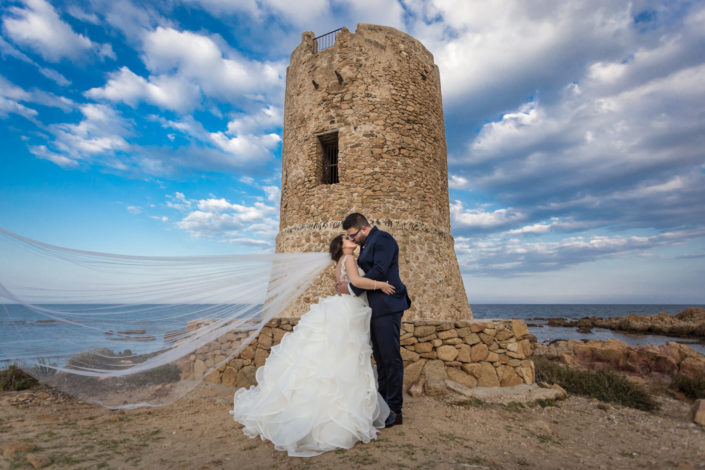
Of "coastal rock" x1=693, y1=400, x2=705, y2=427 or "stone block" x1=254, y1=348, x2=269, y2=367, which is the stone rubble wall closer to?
"stone block" x1=254, y1=348, x2=269, y2=367

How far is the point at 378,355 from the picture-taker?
3391 millimetres

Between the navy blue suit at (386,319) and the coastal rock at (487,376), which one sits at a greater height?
Answer: the navy blue suit at (386,319)

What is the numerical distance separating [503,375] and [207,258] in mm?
3904

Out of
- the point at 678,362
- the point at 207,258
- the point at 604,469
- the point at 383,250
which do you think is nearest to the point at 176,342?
the point at 207,258

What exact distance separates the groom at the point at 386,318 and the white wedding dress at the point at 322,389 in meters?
0.10

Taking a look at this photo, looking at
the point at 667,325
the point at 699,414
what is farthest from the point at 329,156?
the point at 667,325

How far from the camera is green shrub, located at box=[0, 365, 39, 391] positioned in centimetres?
474

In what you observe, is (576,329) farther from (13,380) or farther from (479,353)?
(13,380)

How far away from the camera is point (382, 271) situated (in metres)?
3.31

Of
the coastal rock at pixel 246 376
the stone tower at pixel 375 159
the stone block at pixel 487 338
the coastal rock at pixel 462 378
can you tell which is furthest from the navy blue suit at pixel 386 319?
the stone tower at pixel 375 159

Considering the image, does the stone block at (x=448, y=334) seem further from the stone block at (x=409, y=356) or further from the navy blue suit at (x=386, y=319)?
the navy blue suit at (x=386, y=319)

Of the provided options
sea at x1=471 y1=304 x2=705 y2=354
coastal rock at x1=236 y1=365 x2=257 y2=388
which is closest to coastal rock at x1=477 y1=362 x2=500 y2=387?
coastal rock at x1=236 y1=365 x2=257 y2=388

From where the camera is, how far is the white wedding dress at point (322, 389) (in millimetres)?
2762

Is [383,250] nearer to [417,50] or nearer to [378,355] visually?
[378,355]
